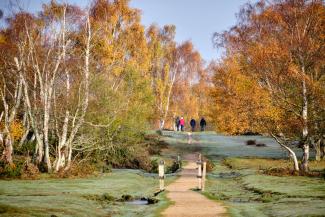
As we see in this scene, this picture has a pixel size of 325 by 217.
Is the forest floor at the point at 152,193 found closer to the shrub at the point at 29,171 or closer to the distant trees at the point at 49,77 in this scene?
the shrub at the point at 29,171

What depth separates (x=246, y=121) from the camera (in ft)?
127

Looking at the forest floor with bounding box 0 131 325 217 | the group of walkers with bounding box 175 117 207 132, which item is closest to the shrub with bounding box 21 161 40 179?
the forest floor with bounding box 0 131 325 217

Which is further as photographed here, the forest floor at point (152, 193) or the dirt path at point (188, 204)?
the forest floor at point (152, 193)

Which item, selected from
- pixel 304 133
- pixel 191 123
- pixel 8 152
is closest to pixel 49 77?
pixel 8 152

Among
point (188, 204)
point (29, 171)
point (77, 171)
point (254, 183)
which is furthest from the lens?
point (77, 171)

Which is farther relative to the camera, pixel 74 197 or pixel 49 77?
Result: pixel 49 77

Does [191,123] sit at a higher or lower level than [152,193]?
higher

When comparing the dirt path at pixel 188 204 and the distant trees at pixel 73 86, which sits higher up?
the distant trees at pixel 73 86

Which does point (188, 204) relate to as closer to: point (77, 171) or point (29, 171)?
point (29, 171)

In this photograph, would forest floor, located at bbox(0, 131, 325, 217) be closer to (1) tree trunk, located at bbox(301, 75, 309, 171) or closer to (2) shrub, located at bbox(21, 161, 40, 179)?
(2) shrub, located at bbox(21, 161, 40, 179)

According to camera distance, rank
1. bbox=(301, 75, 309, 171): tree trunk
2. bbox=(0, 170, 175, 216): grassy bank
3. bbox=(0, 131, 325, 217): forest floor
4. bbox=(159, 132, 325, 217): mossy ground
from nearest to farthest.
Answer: bbox=(0, 170, 175, 216): grassy bank
bbox=(0, 131, 325, 217): forest floor
bbox=(159, 132, 325, 217): mossy ground
bbox=(301, 75, 309, 171): tree trunk

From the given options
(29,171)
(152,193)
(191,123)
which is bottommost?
(152,193)

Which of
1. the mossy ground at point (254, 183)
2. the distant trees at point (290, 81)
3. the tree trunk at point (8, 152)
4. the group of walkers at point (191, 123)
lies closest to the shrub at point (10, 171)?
the tree trunk at point (8, 152)

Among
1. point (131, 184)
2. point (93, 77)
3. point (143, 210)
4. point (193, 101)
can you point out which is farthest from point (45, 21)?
point (193, 101)
